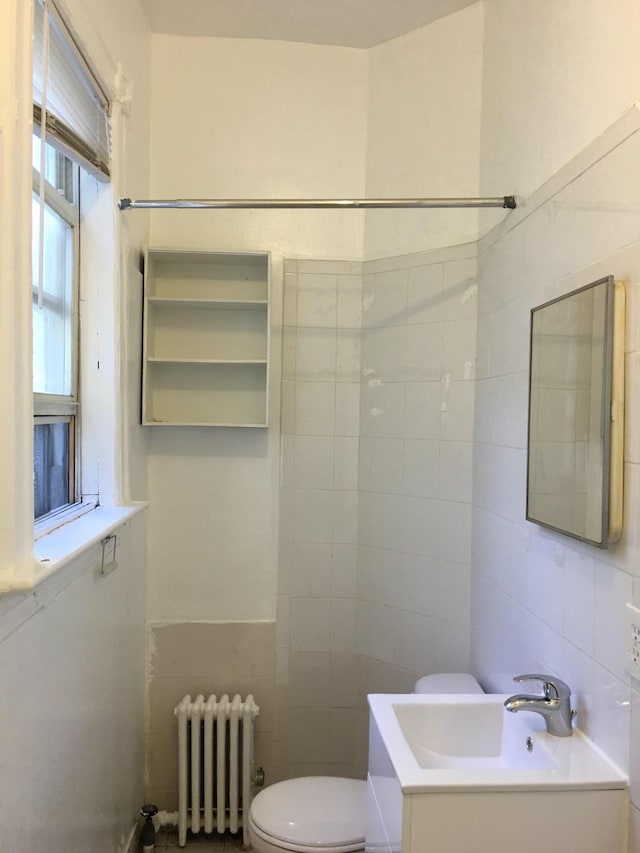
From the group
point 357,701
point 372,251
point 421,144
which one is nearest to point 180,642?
point 357,701

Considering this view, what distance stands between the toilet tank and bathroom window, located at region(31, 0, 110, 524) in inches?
48.0

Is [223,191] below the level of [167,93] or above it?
below

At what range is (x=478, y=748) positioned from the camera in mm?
1596

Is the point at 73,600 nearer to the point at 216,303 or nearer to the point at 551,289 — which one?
the point at 216,303

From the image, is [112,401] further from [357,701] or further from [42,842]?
[357,701]

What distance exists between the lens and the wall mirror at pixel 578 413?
1242 mm

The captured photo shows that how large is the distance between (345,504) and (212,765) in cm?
111

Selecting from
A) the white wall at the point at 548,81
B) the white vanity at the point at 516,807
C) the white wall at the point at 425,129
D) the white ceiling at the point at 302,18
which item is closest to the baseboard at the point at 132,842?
the white vanity at the point at 516,807

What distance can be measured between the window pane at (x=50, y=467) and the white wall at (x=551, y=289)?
4.37 feet

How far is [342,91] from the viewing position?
2.44m

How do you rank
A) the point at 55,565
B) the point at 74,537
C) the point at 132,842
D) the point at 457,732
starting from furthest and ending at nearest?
the point at 132,842
the point at 457,732
the point at 74,537
the point at 55,565

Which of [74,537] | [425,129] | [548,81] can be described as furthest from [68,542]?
[425,129]

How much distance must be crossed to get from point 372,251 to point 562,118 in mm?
948

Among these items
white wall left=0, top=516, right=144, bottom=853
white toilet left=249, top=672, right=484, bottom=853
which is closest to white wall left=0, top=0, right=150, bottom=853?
white wall left=0, top=516, right=144, bottom=853
